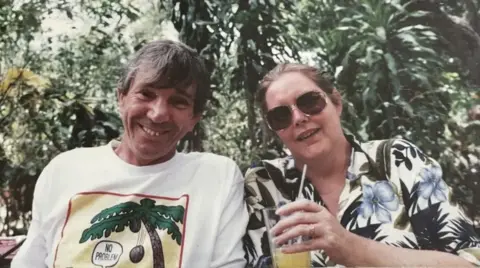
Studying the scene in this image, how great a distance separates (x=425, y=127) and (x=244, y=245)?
1.26 ft

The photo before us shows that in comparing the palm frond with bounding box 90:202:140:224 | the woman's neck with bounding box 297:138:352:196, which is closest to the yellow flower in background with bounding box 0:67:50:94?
the palm frond with bounding box 90:202:140:224

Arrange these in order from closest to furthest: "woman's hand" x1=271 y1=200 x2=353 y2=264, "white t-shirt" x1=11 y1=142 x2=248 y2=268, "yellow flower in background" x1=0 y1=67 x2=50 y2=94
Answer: "woman's hand" x1=271 y1=200 x2=353 y2=264
"white t-shirt" x1=11 y1=142 x2=248 y2=268
"yellow flower in background" x1=0 y1=67 x2=50 y2=94

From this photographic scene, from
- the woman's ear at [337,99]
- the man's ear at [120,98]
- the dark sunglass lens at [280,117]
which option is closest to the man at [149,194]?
the man's ear at [120,98]

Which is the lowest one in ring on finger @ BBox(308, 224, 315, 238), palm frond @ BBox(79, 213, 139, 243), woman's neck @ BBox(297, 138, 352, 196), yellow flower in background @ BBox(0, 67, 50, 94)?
ring on finger @ BBox(308, 224, 315, 238)

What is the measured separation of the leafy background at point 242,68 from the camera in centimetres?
88

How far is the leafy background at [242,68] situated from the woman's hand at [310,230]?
21 centimetres

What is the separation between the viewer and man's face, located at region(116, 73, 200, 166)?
87 cm

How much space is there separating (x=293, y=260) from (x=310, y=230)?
5cm

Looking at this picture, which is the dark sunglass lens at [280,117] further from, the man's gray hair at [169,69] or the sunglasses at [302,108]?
the man's gray hair at [169,69]

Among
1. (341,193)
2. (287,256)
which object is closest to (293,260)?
(287,256)

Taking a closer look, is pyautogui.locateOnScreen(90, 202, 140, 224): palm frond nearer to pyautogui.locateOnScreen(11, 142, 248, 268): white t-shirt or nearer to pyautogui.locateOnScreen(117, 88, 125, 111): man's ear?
pyautogui.locateOnScreen(11, 142, 248, 268): white t-shirt

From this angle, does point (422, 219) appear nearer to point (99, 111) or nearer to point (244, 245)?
point (244, 245)

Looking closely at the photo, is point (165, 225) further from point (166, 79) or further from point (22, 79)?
point (22, 79)

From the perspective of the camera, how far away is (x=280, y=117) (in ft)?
2.88
